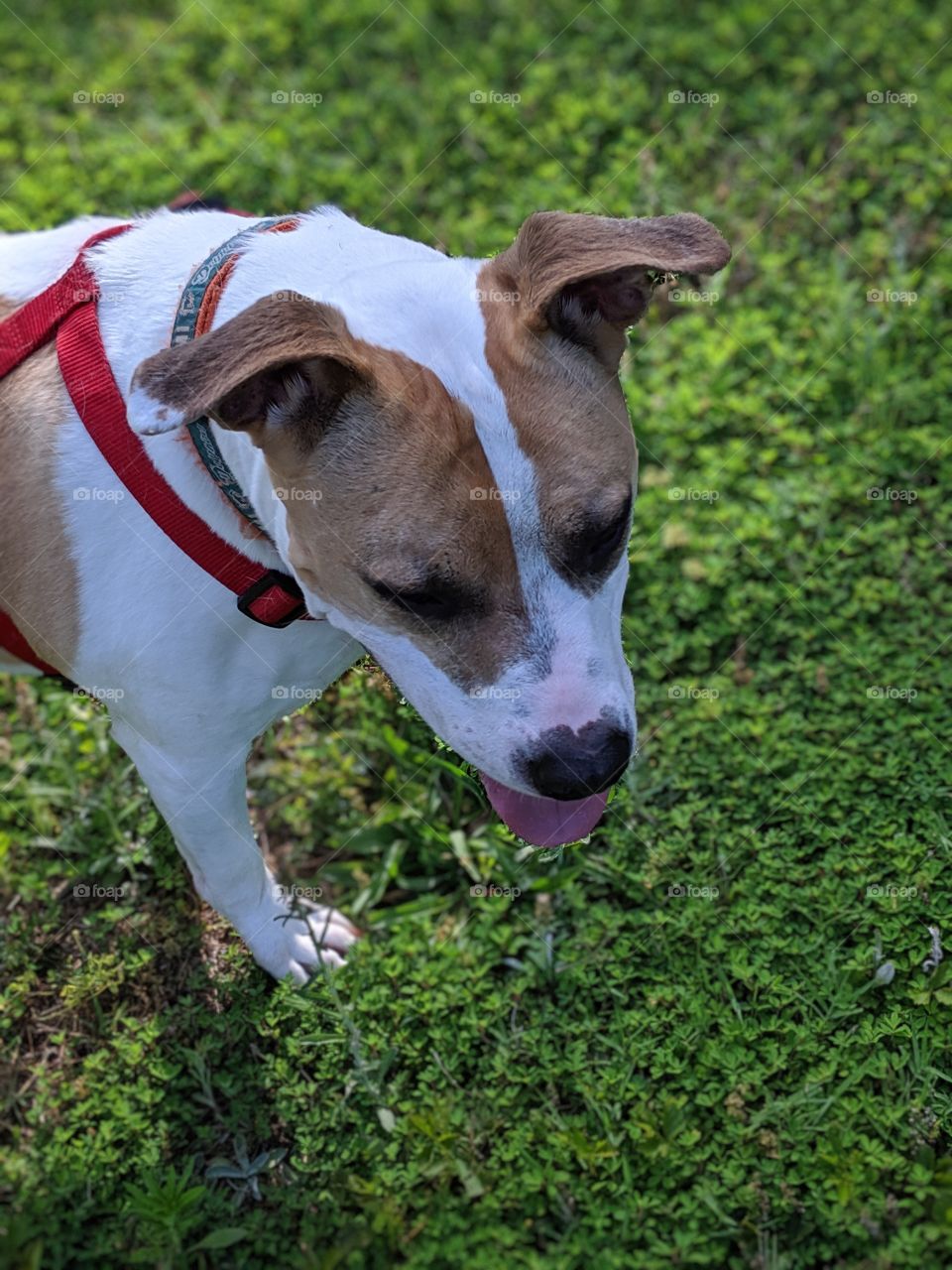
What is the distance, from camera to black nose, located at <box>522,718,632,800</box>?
A: 101 inches

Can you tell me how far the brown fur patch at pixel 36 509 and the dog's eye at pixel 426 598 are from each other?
86cm

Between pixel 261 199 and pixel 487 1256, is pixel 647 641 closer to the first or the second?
pixel 487 1256

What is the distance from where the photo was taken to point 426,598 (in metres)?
2.60

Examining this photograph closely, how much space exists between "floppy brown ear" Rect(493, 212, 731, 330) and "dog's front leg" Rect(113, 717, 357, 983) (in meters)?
1.44

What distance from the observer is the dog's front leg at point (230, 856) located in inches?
123

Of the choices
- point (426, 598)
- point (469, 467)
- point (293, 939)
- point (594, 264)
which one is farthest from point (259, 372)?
point (293, 939)

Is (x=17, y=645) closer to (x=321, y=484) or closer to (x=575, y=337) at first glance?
(x=321, y=484)

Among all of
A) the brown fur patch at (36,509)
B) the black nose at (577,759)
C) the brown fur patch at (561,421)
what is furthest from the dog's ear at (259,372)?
the black nose at (577,759)

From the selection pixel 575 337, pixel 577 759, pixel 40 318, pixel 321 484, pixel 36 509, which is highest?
pixel 575 337

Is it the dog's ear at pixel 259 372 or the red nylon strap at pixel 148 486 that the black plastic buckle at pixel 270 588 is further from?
the dog's ear at pixel 259 372

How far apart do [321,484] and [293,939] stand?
1642mm

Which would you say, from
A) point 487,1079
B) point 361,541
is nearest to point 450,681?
point 361,541

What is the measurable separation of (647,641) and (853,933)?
1.28 meters

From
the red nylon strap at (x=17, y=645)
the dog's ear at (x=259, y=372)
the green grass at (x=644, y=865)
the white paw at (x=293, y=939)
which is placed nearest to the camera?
the dog's ear at (x=259, y=372)
